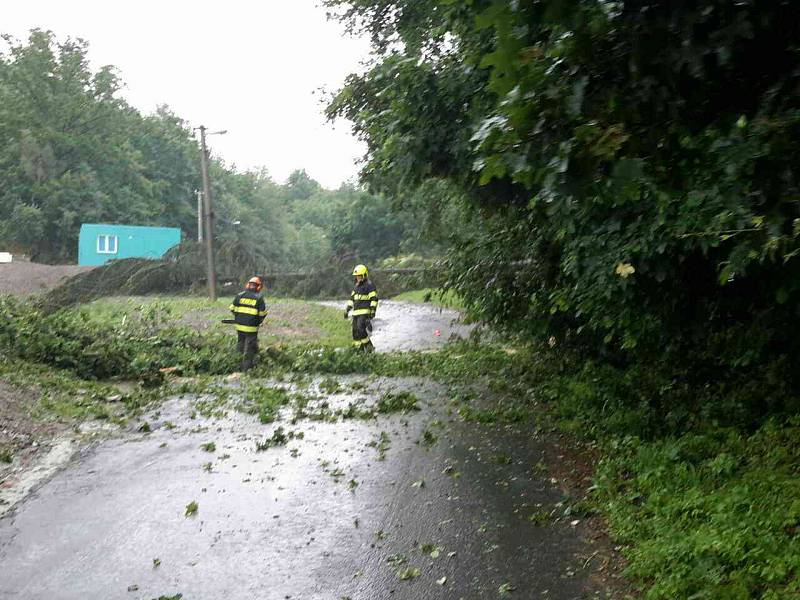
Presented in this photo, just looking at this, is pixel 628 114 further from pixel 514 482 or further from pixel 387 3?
pixel 387 3

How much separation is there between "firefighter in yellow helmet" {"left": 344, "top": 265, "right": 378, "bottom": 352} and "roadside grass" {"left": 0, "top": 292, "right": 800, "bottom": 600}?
23.7 inches

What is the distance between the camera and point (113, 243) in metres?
45.0

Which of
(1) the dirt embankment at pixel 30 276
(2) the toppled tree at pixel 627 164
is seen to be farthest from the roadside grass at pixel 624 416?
(1) the dirt embankment at pixel 30 276

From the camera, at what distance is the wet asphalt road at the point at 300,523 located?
15.1ft

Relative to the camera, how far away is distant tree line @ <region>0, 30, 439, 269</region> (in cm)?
4744

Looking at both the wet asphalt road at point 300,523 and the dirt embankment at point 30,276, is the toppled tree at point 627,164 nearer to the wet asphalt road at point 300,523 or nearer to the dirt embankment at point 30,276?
the wet asphalt road at point 300,523

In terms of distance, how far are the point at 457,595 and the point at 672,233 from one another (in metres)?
3.13

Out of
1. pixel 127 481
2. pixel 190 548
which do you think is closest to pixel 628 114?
pixel 190 548

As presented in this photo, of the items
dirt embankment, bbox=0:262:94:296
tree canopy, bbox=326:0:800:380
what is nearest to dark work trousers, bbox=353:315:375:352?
tree canopy, bbox=326:0:800:380

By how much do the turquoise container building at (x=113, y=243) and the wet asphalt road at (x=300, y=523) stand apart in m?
38.3

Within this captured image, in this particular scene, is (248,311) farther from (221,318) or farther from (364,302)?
(221,318)

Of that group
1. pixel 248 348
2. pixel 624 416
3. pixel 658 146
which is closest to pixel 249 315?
pixel 248 348

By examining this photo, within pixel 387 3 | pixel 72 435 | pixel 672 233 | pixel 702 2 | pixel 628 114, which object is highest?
pixel 387 3

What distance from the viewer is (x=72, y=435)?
336 inches
